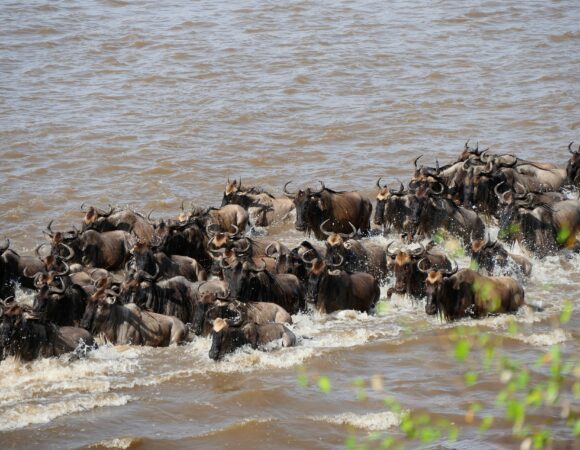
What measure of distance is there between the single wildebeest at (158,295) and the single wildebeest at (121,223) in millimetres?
2519

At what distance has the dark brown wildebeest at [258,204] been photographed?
18000 mm

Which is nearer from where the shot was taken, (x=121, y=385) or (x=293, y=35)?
(x=121, y=385)

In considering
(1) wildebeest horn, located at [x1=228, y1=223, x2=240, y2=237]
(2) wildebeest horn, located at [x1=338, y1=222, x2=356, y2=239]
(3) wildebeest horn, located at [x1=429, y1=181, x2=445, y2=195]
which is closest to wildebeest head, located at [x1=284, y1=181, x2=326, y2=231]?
(2) wildebeest horn, located at [x1=338, y1=222, x2=356, y2=239]

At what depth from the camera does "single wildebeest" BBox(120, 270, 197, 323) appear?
13.7 metres

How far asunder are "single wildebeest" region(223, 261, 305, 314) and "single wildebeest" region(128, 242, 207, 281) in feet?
3.25

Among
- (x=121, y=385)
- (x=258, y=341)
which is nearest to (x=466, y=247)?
(x=258, y=341)

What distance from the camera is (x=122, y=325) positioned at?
1319 centimetres

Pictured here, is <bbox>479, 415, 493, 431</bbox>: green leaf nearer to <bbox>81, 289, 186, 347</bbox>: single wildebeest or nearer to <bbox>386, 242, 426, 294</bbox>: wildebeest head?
<bbox>386, 242, 426, 294</bbox>: wildebeest head

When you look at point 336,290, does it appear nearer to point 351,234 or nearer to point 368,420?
point 351,234

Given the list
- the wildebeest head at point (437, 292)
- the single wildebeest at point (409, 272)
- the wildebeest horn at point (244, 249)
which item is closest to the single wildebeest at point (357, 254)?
the single wildebeest at point (409, 272)

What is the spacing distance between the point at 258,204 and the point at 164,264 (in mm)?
3597

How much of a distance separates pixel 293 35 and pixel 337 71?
12.6ft

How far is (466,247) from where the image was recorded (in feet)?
55.2

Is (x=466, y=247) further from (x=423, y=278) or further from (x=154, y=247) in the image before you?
(x=154, y=247)
